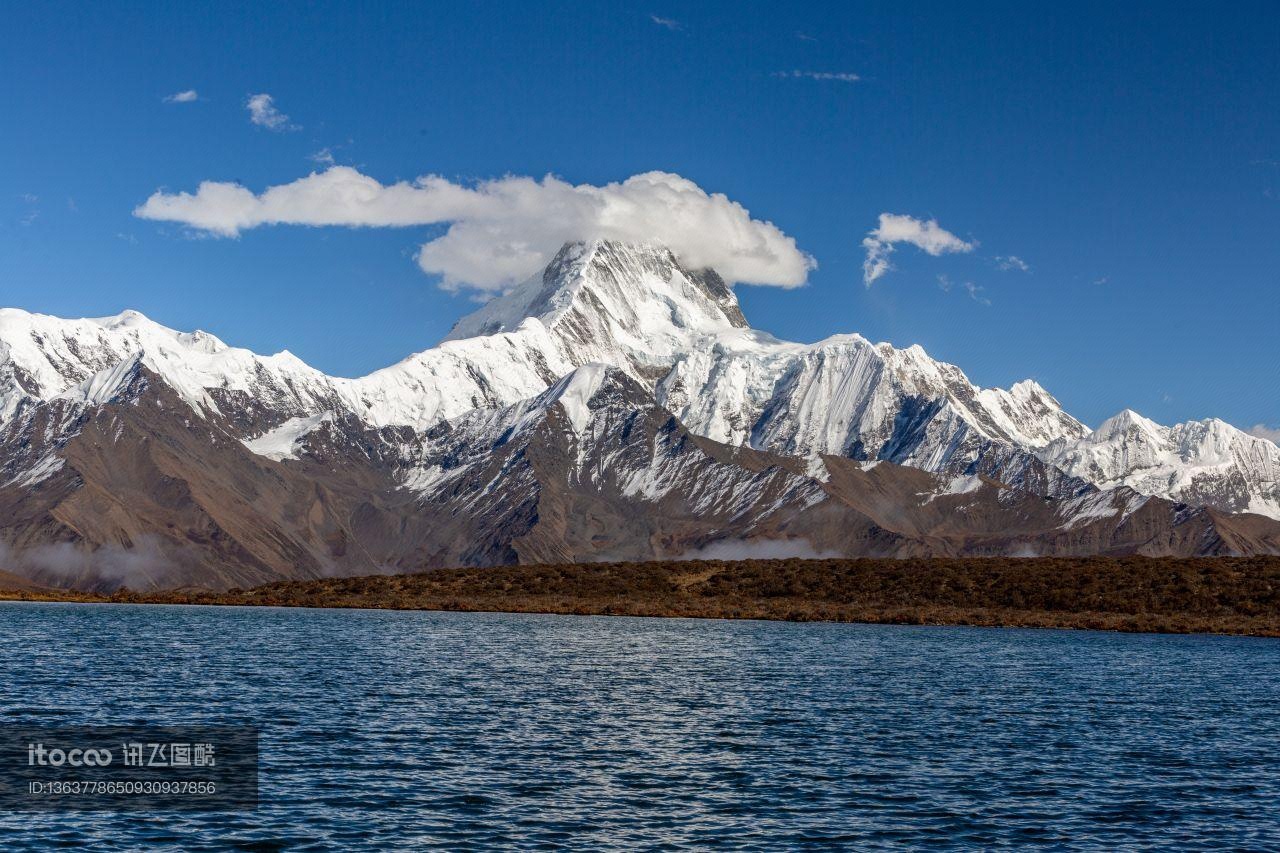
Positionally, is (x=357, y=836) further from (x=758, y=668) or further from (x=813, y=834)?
(x=758, y=668)

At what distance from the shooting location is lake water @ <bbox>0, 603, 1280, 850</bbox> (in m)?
47.0

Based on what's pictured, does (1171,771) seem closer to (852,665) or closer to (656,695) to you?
(656,695)

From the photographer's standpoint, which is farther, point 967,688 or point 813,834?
point 967,688

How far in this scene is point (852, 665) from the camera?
11600 cm

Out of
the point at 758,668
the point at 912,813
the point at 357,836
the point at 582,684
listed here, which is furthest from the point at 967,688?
the point at 357,836

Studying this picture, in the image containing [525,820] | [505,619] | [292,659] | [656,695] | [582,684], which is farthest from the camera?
[505,619]

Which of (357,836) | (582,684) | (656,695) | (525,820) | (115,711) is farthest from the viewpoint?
(582,684)

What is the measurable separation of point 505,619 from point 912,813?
151156mm

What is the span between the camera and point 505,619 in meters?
198

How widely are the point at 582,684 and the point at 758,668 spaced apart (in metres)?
20.8

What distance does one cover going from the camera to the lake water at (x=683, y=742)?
4700 cm

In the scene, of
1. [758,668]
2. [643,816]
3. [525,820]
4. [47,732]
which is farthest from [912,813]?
[758,668]

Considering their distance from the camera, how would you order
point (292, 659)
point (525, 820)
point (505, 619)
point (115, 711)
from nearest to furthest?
point (525, 820) < point (115, 711) < point (292, 659) < point (505, 619)

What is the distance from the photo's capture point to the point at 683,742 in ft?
221
